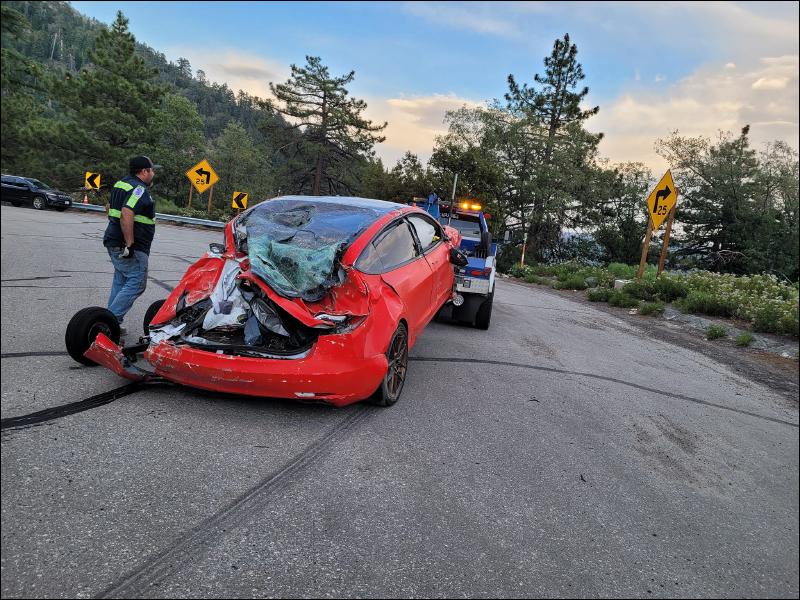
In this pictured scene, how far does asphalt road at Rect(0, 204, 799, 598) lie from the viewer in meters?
2.20

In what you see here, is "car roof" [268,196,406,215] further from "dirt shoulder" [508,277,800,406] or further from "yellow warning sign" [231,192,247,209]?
"yellow warning sign" [231,192,247,209]

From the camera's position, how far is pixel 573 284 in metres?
17.9

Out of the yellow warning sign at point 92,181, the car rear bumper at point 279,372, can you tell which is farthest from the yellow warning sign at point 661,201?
the yellow warning sign at point 92,181

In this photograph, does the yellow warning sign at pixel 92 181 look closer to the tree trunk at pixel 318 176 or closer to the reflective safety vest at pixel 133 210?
the tree trunk at pixel 318 176

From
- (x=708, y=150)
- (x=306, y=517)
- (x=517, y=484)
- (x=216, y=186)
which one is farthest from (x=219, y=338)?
(x=216, y=186)

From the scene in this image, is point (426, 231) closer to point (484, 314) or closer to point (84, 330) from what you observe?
point (484, 314)

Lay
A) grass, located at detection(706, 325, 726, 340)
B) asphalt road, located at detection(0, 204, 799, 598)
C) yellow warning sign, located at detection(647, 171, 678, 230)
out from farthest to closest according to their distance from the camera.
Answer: yellow warning sign, located at detection(647, 171, 678, 230)
grass, located at detection(706, 325, 726, 340)
asphalt road, located at detection(0, 204, 799, 598)

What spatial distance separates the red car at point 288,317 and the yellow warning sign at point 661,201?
10.4 meters

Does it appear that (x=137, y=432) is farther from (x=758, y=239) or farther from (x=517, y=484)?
(x=758, y=239)

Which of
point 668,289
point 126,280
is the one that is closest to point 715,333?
point 668,289

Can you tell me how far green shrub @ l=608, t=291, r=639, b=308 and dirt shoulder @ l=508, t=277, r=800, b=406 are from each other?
1.06m

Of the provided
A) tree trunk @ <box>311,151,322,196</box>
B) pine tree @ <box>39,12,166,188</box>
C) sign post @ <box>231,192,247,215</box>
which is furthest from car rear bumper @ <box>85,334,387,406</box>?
tree trunk @ <box>311,151,322,196</box>

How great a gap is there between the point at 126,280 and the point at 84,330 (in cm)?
116

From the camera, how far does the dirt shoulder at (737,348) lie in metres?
6.51
